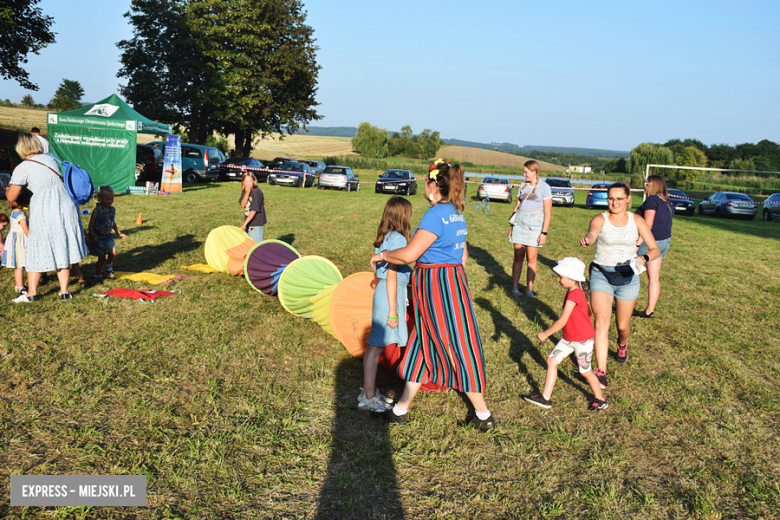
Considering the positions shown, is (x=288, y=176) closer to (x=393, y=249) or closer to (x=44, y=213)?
(x=44, y=213)

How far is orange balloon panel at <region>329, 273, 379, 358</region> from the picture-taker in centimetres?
486

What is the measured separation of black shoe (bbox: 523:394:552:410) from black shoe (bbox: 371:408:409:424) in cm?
115

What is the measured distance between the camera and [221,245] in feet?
25.4

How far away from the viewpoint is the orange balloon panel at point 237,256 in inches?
296

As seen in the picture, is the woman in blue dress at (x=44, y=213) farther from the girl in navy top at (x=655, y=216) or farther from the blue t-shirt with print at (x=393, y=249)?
the girl in navy top at (x=655, y=216)

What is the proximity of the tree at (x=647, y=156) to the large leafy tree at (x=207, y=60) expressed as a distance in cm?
6373

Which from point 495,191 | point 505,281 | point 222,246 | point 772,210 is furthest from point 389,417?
point 772,210

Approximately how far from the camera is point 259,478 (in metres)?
3.10

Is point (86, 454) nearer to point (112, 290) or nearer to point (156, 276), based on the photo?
point (112, 290)

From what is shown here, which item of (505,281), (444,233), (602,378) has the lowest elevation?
(602,378)

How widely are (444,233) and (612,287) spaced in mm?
2222

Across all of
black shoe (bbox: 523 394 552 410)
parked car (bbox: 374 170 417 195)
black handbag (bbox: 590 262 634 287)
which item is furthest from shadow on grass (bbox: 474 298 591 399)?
parked car (bbox: 374 170 417 195)

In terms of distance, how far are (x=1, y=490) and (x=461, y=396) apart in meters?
3.33

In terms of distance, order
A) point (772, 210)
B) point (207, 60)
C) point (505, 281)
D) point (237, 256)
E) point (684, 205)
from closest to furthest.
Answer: point (237, 256), point (505, 281), point (684, 205), point (772, 210), point (207, 60)
